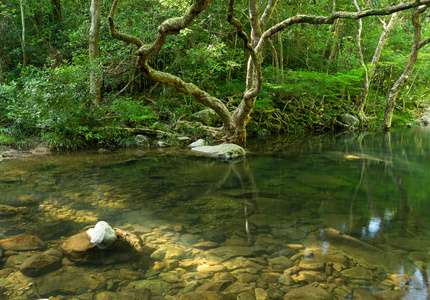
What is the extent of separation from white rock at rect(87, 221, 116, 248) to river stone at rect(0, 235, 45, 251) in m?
0.56

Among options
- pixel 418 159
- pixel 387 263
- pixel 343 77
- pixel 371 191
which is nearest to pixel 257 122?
pixel 343 77

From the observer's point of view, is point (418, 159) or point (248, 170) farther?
point (418, 159)

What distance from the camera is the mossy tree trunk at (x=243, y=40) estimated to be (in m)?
6.68

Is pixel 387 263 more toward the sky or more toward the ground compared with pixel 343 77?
more toward the ground

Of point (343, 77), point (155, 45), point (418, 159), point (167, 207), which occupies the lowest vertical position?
point (418, 159)

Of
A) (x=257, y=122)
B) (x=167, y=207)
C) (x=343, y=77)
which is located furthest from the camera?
(x=343, y=77)

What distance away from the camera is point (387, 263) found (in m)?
2.77

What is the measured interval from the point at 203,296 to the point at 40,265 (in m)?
1.56

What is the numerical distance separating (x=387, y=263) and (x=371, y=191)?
2772mm

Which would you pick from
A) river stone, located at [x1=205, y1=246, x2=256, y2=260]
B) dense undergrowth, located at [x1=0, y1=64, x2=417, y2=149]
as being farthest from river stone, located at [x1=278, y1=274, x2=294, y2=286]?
dense undergrowth, located at [x1=0, y1=64, x2=417, y2=149]

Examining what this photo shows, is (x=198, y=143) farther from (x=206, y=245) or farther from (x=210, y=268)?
(x=210, y=268)

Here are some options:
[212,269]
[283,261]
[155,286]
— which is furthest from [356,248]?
[155,286]

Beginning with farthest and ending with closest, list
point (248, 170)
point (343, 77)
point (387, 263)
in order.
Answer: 1. point (343, 77)
2. point (248, 170)
3. point (387, 263)

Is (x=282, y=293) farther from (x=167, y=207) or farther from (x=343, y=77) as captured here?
(x=343, y=77)
